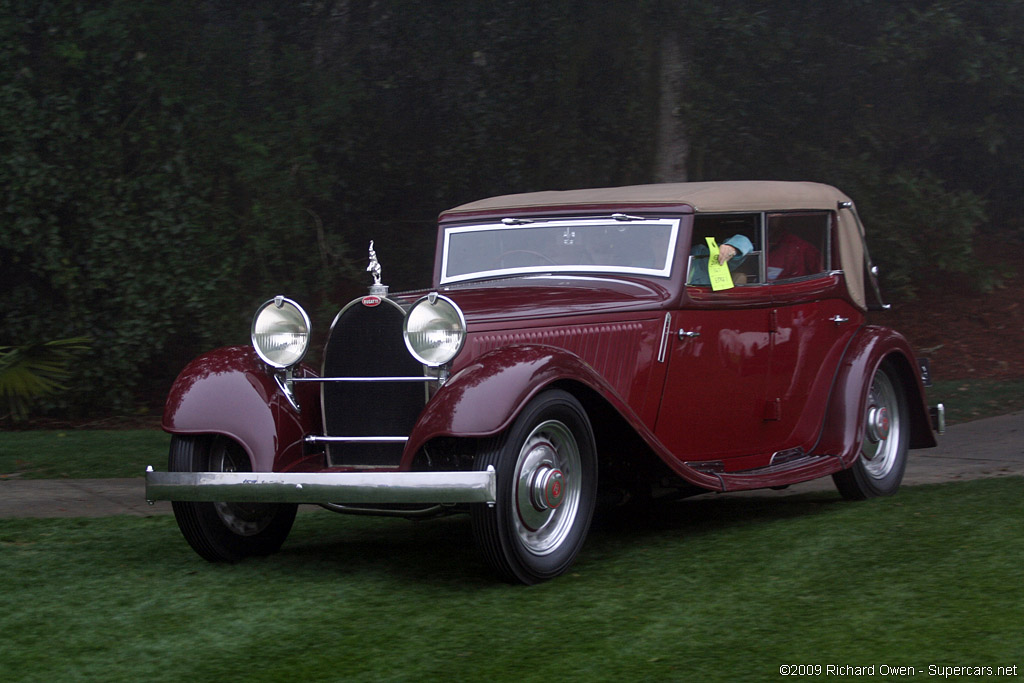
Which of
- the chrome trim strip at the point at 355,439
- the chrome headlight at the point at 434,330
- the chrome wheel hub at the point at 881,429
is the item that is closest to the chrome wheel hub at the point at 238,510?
the chrome trim strip at the point at 355,439

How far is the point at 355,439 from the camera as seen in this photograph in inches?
178

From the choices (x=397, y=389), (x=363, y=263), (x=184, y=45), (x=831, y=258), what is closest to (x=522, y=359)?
(x=397, y=389)

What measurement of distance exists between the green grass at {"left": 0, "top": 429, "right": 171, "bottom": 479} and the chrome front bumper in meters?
3.41

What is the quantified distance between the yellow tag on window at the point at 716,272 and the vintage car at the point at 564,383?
0.01 m

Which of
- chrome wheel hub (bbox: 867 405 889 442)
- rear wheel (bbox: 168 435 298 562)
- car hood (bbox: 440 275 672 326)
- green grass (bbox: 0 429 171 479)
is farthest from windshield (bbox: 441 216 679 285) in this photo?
green grass (bbox: 0 429 171 479)

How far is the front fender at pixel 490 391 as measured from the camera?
3.98 meters

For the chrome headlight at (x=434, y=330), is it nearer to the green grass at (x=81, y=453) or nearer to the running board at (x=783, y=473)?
the running board at (x=783, y=473)

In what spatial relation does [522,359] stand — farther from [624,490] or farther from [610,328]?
[624,490]

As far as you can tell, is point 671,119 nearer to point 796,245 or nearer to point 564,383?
point 796,245

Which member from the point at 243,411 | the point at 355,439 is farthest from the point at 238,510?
the point at 355,439

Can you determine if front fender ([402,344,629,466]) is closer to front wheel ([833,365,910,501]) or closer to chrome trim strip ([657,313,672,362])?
chrome trim strip ([657,313,672,362])

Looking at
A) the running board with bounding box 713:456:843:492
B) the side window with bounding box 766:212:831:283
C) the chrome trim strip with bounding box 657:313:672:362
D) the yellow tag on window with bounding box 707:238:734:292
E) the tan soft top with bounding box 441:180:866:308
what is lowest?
the running board with bounding box 713:456:843:492

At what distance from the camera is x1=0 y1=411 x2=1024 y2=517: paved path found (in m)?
6.08

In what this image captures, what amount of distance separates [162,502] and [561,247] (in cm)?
274
